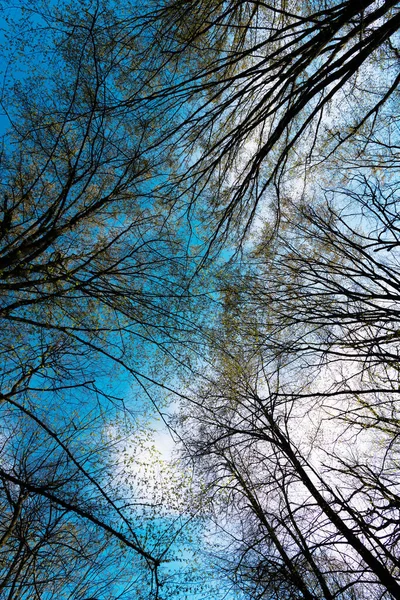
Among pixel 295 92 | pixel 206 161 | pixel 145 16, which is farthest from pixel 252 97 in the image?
pixel 145 16

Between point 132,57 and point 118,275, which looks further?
point 118,275

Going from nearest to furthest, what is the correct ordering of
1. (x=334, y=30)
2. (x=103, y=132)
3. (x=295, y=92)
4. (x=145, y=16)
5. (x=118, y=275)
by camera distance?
(x=334, y=30) → (x=295, y=92) → (x=145, y=16) → (x=103, y=132) → (x=118, y=275)

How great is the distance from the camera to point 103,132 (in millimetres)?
3963

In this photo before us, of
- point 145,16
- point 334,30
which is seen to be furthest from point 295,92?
point 145,16

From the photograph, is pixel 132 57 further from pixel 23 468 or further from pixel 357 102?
pixel 23 468

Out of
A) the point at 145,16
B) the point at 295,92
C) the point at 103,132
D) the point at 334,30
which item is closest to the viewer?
the point at 334,30

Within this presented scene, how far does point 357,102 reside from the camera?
406cm

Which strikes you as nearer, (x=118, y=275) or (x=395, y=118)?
(x=395, y=118)

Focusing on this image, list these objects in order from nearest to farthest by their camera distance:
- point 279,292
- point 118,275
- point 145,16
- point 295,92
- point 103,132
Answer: point 295,92 → point 145,16 → point 103,132 → point 279,292 → point 118,275

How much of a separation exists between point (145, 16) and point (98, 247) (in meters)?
2.98

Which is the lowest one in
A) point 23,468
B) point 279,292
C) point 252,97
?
point 279,292

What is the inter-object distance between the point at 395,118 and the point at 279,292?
8.73ft

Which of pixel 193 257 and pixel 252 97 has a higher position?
pixel 252 97

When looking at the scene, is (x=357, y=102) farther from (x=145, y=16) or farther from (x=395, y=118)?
(x=145, y=16)
